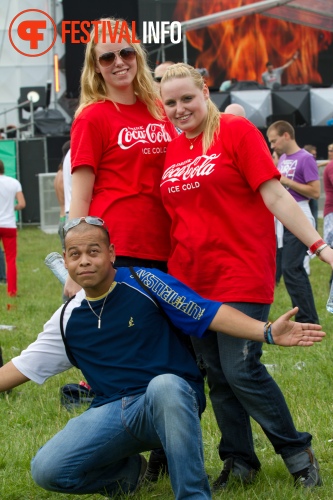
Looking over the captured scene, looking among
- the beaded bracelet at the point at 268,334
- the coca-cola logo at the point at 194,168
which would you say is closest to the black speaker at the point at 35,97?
the coca-cola logo at the point at 194,168

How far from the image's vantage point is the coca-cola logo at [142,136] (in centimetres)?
Answer: 445

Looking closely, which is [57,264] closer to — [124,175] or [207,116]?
[124,175]

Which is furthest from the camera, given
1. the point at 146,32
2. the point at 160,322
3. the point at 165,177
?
the point at 146,32

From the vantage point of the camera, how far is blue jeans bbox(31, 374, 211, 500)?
3.61m

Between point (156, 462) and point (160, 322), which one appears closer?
point (160, 322)

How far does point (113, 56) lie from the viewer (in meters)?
4.49

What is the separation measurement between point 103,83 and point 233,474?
79.4 inches

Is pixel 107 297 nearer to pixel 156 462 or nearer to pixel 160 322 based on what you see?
pixel 160 322

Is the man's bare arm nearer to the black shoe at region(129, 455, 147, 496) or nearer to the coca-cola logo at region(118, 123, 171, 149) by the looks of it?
the black shoe at region(129, 455, 147, 496)

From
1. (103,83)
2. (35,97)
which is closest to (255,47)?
(35,97)

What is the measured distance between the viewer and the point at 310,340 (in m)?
3.70

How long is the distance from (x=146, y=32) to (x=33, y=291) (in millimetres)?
13351

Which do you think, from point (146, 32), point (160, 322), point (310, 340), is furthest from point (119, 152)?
point (146, 32)

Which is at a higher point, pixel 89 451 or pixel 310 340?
pixel 310 340
